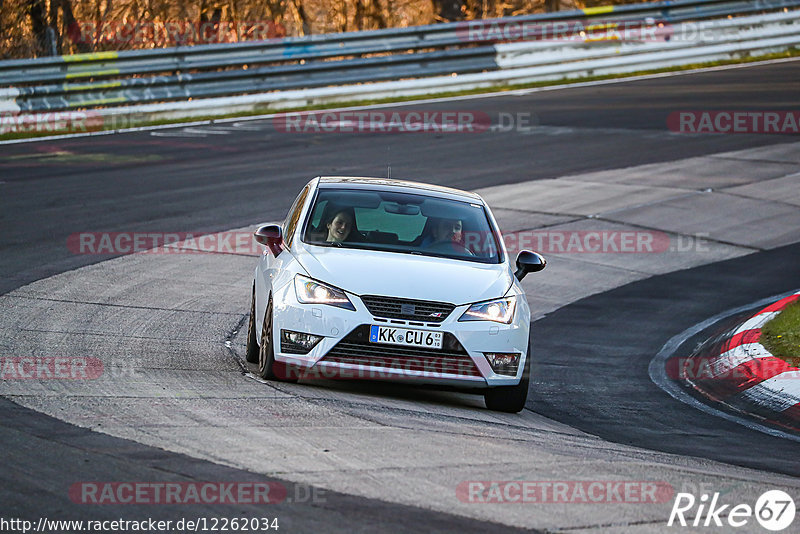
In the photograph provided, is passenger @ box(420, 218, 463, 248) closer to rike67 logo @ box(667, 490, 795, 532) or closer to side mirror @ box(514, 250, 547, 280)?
side mirror @ box(514, 250, 547, 280)

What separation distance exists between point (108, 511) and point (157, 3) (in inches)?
1160

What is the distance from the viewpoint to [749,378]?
10086 millimetres

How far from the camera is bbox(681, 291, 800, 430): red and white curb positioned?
933 cm

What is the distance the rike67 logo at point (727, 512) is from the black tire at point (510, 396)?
2613 mm

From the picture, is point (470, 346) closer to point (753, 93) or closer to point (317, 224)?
point (317, 224)

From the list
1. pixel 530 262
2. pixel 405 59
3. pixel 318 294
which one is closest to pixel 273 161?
pixel 405 59

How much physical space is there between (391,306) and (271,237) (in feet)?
4.86

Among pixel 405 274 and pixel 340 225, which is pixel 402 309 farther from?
pixel 340 225

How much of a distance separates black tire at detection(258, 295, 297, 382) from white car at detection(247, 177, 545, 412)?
0.01m

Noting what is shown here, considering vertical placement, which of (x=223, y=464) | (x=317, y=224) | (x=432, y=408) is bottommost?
(x=432, y=408)

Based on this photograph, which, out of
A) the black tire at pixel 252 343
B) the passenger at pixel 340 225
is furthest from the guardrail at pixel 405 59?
the passenger at pixel 340 225

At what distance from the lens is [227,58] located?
24109 mm

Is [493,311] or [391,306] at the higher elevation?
[391,306]

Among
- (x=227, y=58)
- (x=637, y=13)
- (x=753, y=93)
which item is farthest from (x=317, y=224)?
(x=637, y=13)
